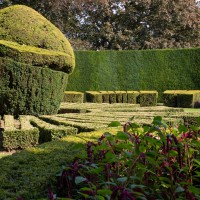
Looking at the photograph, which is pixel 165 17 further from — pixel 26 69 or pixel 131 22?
pixel 26 69

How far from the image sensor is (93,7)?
94.8 feet

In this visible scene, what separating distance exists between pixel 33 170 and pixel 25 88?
6.32 m

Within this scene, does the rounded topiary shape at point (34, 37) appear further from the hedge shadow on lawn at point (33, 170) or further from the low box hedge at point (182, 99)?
the low box hedge at point (182, 99)

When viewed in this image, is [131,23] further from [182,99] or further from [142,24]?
[182,99]

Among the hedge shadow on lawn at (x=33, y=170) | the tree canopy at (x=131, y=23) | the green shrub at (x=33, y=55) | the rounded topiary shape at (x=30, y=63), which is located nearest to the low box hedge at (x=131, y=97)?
the rounded topiary shape at (x=30, y=63)

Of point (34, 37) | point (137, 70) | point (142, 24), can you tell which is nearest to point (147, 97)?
point (137, 70)

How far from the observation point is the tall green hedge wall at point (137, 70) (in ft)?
69.1

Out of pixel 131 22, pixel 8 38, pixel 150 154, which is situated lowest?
pixel 150 154

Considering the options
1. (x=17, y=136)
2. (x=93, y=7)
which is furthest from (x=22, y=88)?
(x=93, y=7)

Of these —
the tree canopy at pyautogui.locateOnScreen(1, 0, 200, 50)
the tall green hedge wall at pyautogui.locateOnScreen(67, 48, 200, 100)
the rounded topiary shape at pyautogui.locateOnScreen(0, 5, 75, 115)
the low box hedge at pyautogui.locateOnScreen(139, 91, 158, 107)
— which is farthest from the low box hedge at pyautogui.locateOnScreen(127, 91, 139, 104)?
the tree canopy at pyautogui.locateOnScreen(1, 0, 200, 50)

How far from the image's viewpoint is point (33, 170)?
2941 mm

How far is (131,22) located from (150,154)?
94.4 feet

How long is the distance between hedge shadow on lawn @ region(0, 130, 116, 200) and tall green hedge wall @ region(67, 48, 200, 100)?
17.2 m

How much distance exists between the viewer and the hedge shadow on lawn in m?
2.42
